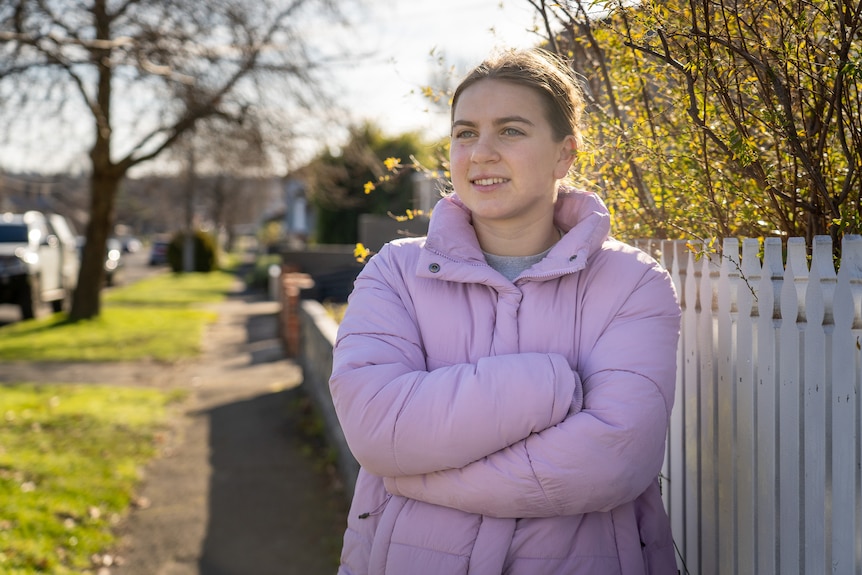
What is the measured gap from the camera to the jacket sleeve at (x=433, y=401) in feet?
6.93

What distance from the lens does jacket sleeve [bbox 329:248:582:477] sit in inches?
83.2

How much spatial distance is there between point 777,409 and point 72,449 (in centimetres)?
631

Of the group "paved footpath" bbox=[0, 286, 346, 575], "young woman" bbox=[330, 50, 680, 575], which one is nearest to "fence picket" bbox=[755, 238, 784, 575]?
"young woman" bbox=[330, 50, 680, 575]

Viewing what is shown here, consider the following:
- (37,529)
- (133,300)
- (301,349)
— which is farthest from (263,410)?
(133,300)

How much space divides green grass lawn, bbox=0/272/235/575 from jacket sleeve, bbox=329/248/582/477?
131 inches

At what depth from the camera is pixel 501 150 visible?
2367 mm

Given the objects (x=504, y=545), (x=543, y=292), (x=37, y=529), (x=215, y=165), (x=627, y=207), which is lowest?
(x=37, y=529)

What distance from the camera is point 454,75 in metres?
3.64

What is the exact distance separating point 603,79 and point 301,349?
7.95m

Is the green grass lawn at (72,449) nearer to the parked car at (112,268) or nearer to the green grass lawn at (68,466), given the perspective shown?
the green grass lawn at (68,466)

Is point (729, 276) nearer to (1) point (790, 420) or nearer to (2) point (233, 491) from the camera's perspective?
(1) point (790, 420)

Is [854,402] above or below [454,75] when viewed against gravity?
below

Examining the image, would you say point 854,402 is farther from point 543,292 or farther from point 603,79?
point 603,79

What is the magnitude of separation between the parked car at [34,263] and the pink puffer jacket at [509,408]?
1648cm
